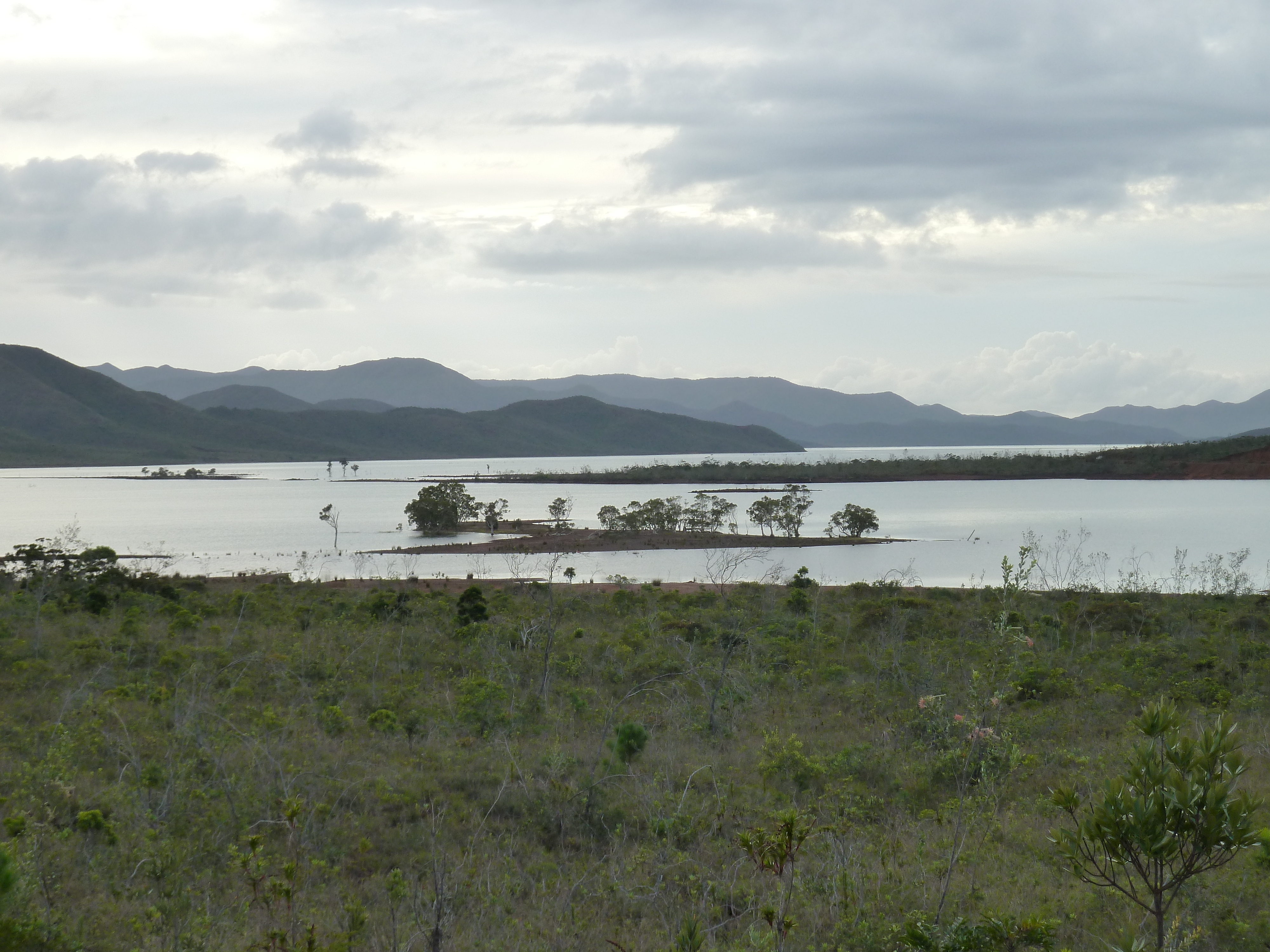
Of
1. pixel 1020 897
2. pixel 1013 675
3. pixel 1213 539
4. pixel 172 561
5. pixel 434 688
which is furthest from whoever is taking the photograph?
pixel 1213 539

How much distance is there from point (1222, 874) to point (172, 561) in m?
42.5

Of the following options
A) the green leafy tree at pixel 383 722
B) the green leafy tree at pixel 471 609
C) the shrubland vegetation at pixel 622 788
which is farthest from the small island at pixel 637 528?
the green leafy tree at pixel 383 722

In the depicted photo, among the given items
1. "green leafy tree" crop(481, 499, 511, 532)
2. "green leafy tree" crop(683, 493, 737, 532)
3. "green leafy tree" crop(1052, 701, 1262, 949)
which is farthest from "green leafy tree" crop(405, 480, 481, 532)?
"green leafy tree" crop(1052, 701, 1262, 949)

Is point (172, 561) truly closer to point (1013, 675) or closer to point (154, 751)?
point (154, 751)

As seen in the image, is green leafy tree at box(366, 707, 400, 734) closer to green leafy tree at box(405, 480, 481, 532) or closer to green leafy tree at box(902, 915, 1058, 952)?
green leafy tree at box(902, 915, 1058, 952)

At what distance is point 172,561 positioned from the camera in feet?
137

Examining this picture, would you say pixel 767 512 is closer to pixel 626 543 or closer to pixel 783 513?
pixel 783 513

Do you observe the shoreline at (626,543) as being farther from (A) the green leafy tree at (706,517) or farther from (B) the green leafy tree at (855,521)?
(A) the green leafy tree at (706,517)

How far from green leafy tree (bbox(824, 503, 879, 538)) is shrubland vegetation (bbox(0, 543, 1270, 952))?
3728cm

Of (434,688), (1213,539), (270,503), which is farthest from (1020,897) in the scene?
(270,503)

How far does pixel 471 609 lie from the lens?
19.2 metres

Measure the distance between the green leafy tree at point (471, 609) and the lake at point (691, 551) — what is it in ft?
26.6

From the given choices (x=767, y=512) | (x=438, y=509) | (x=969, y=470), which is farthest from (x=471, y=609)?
(x=969, y=470)

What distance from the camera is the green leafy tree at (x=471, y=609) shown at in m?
18.5
